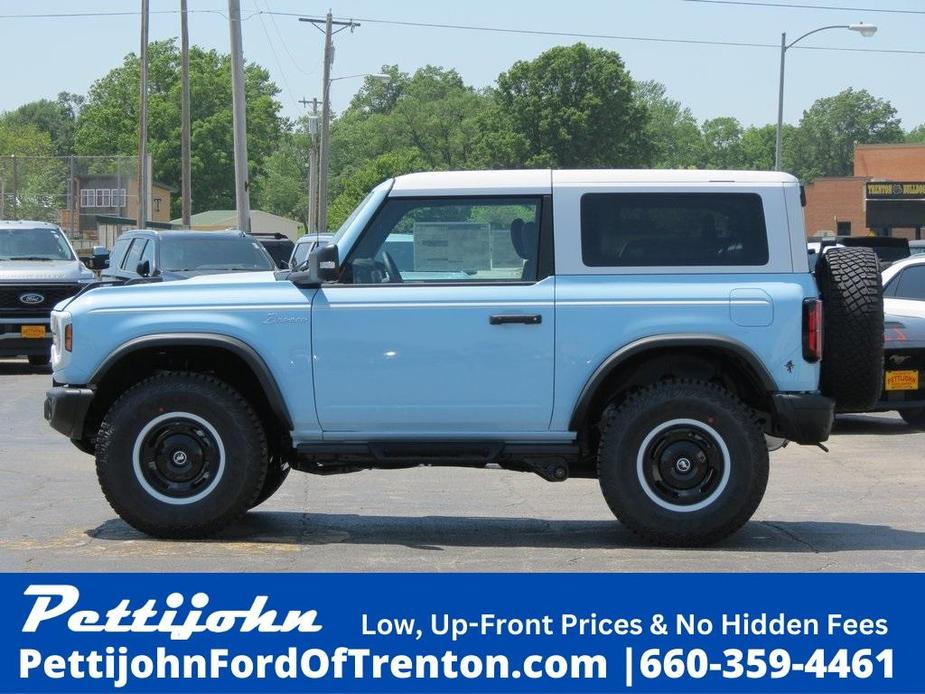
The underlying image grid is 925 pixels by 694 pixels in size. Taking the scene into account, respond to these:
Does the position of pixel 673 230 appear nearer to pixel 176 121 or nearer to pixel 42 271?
pixel 42 271

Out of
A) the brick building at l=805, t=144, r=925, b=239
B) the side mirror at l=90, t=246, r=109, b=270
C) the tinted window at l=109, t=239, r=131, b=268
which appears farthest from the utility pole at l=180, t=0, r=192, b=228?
the brick building at l=805, t=144, r=925, b=239

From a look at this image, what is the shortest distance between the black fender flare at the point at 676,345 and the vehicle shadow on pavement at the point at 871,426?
715 cm

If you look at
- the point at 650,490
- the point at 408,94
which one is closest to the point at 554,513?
the point at 650,490

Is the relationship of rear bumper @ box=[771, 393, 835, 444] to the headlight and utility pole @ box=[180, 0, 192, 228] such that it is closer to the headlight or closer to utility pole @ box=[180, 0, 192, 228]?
the headlight

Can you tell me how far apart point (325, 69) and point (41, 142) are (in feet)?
226

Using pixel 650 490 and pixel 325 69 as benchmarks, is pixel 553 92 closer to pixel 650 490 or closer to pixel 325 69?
pixel 325 69

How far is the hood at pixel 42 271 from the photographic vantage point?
2105cm

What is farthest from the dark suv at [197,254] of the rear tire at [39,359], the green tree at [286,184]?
the green tree at [286,184]

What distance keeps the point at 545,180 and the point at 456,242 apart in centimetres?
61

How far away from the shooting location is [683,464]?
836 centimetres

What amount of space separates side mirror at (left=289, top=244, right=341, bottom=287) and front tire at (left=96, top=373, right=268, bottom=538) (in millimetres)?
771

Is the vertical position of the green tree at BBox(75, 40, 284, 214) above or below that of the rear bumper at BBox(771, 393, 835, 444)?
above

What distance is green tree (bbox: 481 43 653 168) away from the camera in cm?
9719

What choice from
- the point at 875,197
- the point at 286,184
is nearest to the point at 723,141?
the point at 286,184
